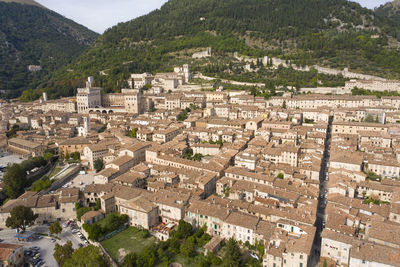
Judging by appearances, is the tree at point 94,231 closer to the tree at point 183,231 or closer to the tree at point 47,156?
the tree at point 183,231

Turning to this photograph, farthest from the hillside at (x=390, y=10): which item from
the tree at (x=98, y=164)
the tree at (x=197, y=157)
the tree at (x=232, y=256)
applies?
the tree at (x=232, y=256)

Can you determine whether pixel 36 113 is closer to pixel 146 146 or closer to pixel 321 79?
pixel 146 146

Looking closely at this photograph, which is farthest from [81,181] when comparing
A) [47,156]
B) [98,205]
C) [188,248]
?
[188,248]

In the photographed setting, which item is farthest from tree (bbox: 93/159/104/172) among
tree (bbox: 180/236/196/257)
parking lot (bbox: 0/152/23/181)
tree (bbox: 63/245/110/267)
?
tree (bbox: 180/236/196/257)

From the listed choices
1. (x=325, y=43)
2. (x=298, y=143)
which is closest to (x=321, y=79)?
(x=325, y=43)

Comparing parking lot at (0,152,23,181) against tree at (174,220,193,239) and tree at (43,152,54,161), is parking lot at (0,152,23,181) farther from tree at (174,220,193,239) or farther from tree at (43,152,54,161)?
tree at (174,220,193,239)
